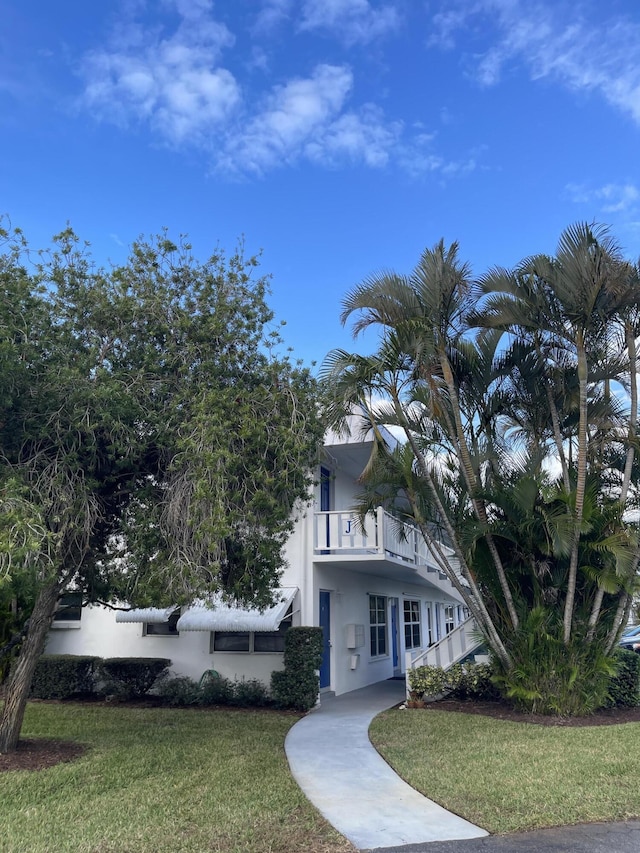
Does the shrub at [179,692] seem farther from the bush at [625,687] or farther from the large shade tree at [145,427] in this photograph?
the bush at [625,687]

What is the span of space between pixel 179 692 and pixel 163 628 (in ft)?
6.34

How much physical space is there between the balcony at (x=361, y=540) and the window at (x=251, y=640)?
70.6 inches

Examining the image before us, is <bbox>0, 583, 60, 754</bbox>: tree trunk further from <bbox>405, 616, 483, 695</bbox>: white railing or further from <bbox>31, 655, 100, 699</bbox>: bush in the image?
Answer: <bbox>405, 616, 483, 695</bbox>: white railing

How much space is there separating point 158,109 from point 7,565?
846 centimetres

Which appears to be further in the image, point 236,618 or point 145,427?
point 236,618

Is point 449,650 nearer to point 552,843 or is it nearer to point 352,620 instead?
point 352,620

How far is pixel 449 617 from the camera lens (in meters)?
30.4

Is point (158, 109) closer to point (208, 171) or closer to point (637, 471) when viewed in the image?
point (208, 171)

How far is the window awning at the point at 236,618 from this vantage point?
13.1m

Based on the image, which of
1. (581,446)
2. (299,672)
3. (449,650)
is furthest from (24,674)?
(581,446)

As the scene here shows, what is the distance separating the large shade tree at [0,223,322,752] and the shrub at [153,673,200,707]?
203 inches

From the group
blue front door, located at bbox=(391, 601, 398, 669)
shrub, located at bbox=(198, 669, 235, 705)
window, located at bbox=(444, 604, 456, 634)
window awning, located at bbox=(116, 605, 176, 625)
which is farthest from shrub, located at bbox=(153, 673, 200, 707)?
window, located at bbox=(444, 604, 456, 634)

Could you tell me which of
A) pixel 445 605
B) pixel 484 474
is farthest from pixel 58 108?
pixel 445 605

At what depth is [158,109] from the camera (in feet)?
36.0
